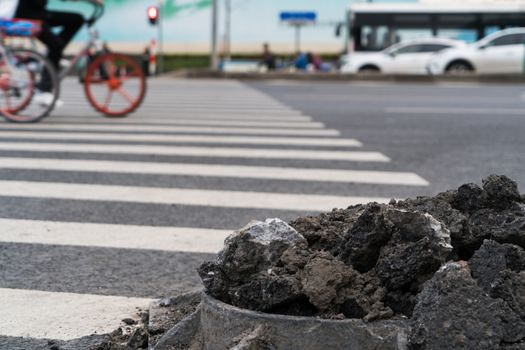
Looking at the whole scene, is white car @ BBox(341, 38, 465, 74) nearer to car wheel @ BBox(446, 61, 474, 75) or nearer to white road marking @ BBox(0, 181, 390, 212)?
car wheel @ BBox(446, 61, 474, 75)

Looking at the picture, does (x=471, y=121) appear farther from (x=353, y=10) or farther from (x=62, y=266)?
(x=353, y=10)

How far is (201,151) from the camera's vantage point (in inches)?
273

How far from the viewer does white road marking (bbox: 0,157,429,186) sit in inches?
220

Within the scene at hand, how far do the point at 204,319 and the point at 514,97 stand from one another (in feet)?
44.7

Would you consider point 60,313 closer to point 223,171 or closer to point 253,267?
point 253,267

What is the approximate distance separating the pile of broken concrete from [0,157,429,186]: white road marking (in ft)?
10.0

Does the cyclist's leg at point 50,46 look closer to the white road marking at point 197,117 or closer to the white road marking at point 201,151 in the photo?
the white road marking at point 197,117

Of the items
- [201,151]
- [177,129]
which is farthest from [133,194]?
[177,129]

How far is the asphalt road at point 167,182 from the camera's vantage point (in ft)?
10.2

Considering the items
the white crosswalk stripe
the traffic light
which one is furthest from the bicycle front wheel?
the traffic light

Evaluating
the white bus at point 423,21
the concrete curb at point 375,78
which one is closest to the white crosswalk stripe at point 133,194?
the concrete curb at point 375,78

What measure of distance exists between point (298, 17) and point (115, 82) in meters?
29.9

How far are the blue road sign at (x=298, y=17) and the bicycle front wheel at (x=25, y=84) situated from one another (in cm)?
2984

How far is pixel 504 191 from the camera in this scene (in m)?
2.45
